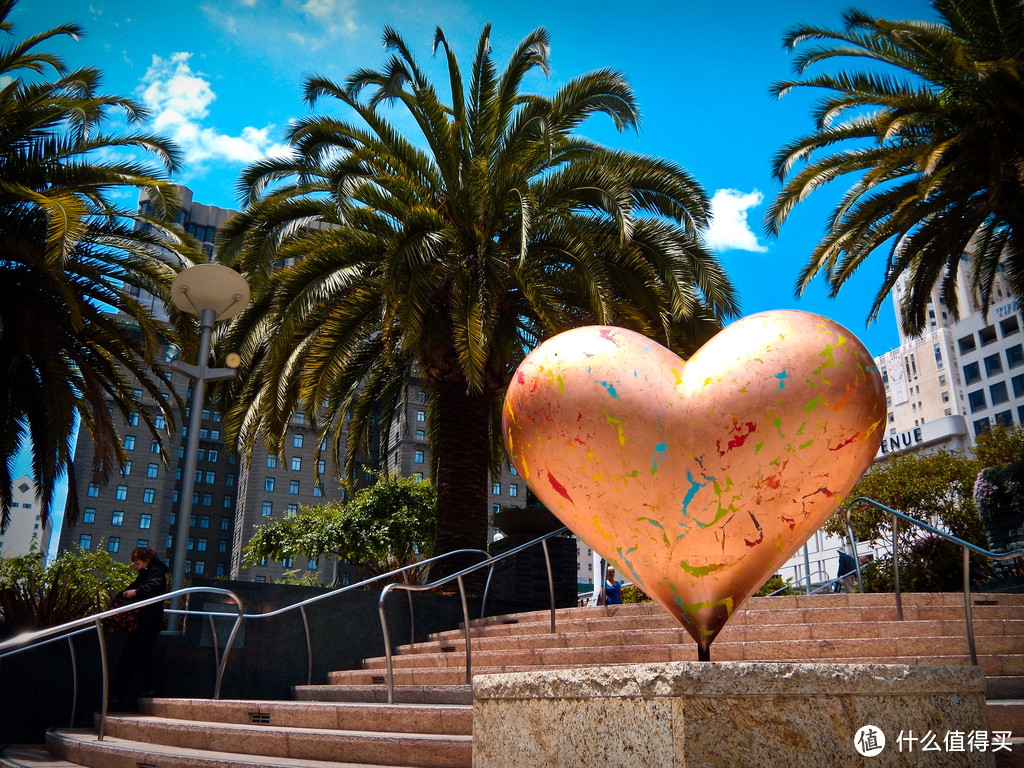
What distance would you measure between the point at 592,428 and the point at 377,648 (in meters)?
7.71

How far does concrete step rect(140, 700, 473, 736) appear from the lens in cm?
566

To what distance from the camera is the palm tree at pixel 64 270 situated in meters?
11.7

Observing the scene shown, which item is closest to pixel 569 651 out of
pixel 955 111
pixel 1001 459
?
pixel 955 111

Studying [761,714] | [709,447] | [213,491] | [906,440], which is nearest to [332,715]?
[709,447]

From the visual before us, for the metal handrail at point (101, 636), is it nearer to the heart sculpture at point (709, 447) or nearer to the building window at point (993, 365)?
the heart sculpture at point (709, 447)

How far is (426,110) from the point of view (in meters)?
12.5

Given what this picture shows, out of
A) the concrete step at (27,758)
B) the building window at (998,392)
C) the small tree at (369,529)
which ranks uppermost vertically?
the building window at (998,392)

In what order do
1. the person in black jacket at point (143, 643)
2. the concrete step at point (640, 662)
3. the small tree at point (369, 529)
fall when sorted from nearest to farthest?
the concrete step at point (640, 662), the person in black jacket at point (143, 643), the small tree at point (369, 529)

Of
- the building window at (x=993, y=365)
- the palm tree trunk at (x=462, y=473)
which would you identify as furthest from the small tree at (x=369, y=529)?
the building window at (x=993, y=365)

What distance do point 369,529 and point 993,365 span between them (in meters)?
70.0

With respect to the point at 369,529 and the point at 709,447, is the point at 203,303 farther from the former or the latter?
the point at 369,529

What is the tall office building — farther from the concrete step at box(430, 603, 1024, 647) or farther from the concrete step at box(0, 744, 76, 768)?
the concrete step at box(0, 744, 76, 768)

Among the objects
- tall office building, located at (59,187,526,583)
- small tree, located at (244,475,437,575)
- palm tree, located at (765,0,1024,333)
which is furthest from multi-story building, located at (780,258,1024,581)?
palm tree, located at (765,0,1024,333)

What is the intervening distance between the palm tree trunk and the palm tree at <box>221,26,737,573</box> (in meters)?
0.02
